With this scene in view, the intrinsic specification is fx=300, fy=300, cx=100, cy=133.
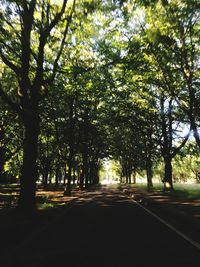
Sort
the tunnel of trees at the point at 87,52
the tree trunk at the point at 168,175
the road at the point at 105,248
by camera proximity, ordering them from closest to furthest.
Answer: the road at the point at 105,248 < the tunnel of trees at the point at 87,52 < the tree trunk at the point at 168,175

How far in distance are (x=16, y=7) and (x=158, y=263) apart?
11.7 metres

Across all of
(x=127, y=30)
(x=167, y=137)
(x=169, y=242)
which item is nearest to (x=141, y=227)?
(x=169, y=242)

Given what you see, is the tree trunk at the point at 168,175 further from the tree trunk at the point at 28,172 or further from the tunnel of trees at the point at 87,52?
the tree trunk at the point at 28,172

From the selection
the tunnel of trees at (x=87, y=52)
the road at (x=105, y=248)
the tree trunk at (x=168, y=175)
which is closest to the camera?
the road at (x=105, y=248)

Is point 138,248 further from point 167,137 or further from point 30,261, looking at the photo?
point 167,137

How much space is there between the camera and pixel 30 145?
13453 mm

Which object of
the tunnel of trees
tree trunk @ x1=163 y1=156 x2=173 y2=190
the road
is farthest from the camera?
tree trunk @ x1=163 y1=156 x2=173 y2=190

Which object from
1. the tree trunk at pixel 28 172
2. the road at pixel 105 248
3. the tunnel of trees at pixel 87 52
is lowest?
the road at pixel 105 248

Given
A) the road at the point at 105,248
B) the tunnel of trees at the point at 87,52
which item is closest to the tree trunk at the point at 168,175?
the tunnel of trees at the point at 87,52

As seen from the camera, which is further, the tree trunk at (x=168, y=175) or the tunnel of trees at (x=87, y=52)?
the tree trunk at (x=168, y=175)

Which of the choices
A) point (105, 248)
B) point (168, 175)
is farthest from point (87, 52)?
point (168, 175)

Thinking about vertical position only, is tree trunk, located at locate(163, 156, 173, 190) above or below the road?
above

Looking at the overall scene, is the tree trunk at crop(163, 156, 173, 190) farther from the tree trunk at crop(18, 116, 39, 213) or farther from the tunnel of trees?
the tree trunk at crop(18, 116, 39, 213)

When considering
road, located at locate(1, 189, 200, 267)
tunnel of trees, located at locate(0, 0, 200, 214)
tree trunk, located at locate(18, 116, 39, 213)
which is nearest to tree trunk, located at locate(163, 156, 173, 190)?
tunnel of trees, located at locate(0, 0, 200, 214)
